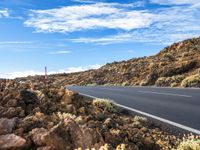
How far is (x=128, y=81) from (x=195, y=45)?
54.4ft

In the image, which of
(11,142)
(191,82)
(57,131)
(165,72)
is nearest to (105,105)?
(57,131)

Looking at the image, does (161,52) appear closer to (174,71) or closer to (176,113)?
(174,71)

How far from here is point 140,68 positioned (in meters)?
59.4

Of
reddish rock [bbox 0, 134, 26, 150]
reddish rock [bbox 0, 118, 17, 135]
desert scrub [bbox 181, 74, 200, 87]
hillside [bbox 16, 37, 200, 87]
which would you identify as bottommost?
reddish rock [bbox 0, 134, 26, 150]

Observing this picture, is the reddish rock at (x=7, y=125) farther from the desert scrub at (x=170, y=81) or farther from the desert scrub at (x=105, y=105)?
the desert scrub at (x=170, y=81)

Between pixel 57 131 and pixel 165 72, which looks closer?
pixel 57 131

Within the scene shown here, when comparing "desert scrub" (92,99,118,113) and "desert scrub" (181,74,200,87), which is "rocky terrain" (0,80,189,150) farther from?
"desert scrub" (181,74,200,87)

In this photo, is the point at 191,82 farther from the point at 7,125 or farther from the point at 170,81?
the point at 7,125

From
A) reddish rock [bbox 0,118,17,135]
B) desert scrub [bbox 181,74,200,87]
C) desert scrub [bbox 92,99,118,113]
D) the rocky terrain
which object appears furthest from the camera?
desert scrub [bbox 181,74,200,87]

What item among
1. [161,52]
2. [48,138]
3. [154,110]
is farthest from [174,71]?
[48,138]

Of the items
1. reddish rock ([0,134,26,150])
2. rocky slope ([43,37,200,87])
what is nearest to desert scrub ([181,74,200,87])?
rocky slope ([43,37,200,87])

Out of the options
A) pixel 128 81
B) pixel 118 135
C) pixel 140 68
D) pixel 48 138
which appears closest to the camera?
pixel 48 138

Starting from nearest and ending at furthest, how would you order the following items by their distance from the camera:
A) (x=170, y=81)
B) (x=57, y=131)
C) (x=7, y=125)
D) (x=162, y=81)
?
(x=57, y=131) < (x=7, y=125) < (x=170, y=81) < (x=162, y=81)

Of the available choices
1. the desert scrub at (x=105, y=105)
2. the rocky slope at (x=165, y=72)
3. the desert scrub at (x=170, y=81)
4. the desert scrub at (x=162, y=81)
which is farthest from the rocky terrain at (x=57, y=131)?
the desert scrub at (x=162, y=81)
